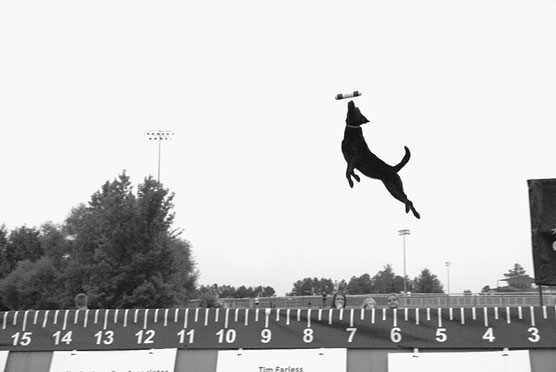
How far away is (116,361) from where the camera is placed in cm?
542

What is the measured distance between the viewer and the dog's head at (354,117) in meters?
5.07

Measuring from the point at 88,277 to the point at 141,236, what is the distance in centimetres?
338

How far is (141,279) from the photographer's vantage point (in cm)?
2684

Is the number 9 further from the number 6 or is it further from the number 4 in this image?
the number 4

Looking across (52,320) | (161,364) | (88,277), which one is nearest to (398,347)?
(161,364)

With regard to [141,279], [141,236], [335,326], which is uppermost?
[141,236]

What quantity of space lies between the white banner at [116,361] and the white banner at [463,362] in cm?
190

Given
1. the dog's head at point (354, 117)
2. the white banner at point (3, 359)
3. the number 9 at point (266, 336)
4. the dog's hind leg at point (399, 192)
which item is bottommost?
the white banner at point (3, 359)

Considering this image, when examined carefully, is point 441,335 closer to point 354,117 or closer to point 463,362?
point 463,362

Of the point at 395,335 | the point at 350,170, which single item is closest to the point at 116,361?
the point at 395,335

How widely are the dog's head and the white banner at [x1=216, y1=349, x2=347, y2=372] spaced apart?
1.88 metres

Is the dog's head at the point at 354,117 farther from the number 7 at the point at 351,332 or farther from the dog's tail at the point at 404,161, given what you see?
the number 7 at the point at 351,332

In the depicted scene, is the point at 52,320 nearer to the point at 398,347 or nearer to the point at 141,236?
the point at 398,347

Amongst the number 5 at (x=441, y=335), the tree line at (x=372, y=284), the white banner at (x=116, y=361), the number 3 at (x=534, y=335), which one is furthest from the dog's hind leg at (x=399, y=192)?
the tree line at (x=372, y=284)
